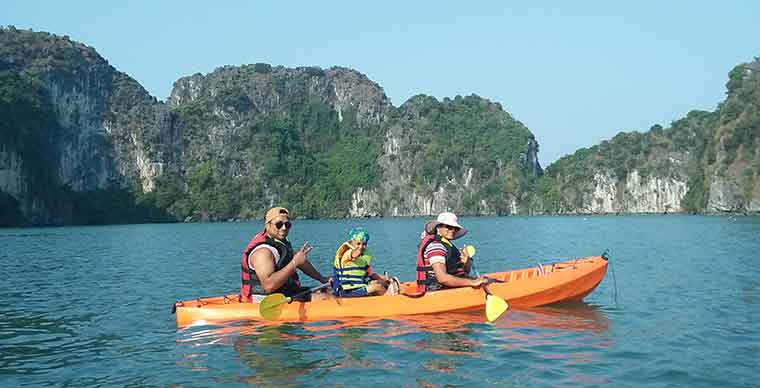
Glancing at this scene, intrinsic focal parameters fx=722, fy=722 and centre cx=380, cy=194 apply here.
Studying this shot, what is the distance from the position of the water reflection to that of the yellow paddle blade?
0.15 m

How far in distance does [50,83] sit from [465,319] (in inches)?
5145

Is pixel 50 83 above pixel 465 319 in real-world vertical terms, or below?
above

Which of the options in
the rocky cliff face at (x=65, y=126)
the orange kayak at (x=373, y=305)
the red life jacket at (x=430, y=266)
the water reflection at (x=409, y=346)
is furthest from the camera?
the rocky cliff face at (x=65, y=126)

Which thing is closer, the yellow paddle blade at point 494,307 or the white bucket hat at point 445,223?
the yellow paddle blade at point 494,307

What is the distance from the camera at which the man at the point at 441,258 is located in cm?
1100

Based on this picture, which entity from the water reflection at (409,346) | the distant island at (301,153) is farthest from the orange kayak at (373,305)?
the distant island at (301,153)

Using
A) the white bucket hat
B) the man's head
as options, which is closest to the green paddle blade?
the man's head

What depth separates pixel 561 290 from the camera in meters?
12.4

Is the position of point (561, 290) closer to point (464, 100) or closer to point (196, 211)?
point (196, 211)

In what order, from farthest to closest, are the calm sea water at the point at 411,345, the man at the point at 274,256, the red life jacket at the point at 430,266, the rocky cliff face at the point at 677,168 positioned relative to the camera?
the rocky cliff face at the point at 677,168
the red life jacket at the point at 430,266
the man at the point at 274,256
the calm sea water at the point at 411,345

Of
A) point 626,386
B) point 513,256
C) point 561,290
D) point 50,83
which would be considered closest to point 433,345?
point 626,386

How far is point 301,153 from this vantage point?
586ft

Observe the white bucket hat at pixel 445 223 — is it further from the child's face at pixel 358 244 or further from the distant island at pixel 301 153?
the distant island at pixel 301 153

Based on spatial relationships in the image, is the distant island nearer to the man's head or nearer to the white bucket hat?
the white bucket hat
